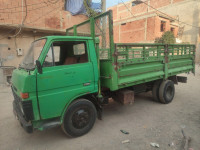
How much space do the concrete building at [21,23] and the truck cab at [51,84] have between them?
683cm

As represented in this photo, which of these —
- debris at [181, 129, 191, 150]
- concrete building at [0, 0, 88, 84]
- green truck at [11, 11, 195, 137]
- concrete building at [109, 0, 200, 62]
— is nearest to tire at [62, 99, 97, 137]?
green truck at [11, 11, 195, 137]

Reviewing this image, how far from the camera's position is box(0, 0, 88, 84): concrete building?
303 inches

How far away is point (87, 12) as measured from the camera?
10.3 metres

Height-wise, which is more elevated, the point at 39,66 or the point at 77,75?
the point at 39,66

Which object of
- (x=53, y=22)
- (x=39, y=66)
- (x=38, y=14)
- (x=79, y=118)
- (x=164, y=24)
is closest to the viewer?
(x=39, y=66)

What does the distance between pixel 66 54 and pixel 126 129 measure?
7.95 feet

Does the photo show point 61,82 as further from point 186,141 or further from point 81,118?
point 186,141

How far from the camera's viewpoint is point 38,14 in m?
8.51

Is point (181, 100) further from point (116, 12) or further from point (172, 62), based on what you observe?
point (116, 12)

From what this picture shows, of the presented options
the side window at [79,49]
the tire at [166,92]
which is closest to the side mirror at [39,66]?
the side window at [79,49]

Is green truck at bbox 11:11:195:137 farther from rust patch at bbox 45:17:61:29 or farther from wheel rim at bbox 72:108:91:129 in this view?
rust patch at bbox 45:17:61:29

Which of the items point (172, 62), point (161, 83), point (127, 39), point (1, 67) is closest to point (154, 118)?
point (161, 83)

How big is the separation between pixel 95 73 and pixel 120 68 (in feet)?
2.13

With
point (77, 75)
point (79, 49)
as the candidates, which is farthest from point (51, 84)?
point (79, 49)
